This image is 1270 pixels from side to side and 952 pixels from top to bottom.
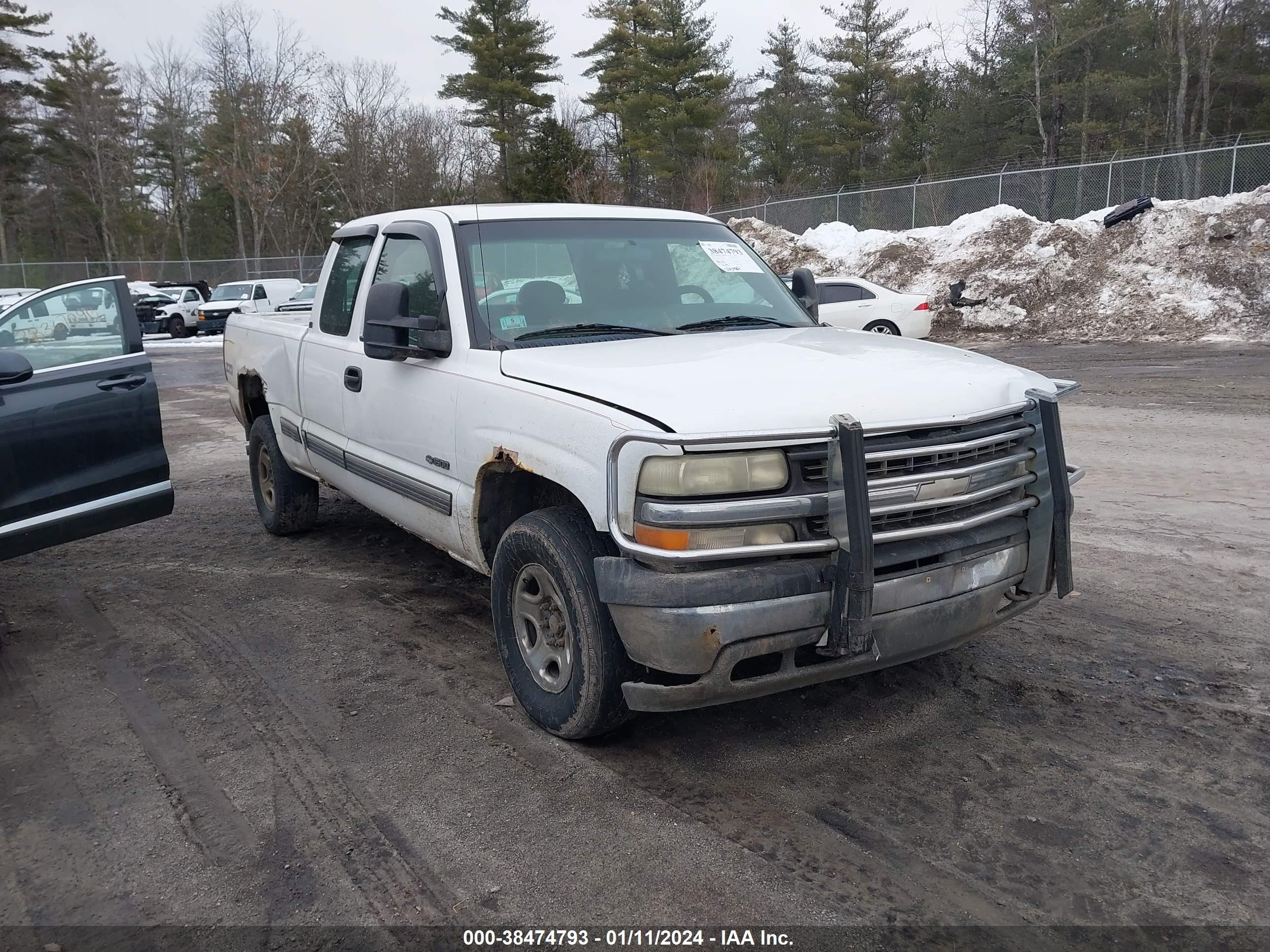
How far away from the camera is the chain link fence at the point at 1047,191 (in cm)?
2342

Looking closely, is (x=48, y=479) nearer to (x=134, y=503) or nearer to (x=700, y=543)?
(x=134, y=503)

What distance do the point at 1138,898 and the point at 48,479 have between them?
498cm

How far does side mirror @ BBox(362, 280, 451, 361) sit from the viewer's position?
13.7 ft

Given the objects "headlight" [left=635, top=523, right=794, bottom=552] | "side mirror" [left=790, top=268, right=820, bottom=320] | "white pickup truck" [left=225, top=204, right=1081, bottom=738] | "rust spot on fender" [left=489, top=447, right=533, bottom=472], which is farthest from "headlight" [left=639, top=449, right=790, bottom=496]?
"side mirror" [left=790, top=268, right=820, bottom=320]

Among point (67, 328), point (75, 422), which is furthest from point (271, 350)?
point (75, 422)

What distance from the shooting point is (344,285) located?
5.49 metres

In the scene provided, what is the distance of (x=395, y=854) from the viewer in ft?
9.89

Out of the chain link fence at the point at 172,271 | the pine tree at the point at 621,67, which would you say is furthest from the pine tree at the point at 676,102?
the chain link fence at the point at 172,271

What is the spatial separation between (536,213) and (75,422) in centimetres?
259

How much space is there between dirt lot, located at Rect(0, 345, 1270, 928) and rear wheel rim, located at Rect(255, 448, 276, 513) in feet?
3.67

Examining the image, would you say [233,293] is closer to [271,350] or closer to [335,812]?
[271,350]

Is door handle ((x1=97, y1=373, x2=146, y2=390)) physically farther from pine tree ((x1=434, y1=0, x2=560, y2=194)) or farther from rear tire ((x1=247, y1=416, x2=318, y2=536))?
pine tree ((x1=434, y1=0, x2=560, y2=194))

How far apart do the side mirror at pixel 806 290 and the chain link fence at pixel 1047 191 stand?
2188 centimetres

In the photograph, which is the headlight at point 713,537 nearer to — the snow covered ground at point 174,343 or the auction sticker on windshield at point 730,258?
the auction sticker on windshield at point 730,258
